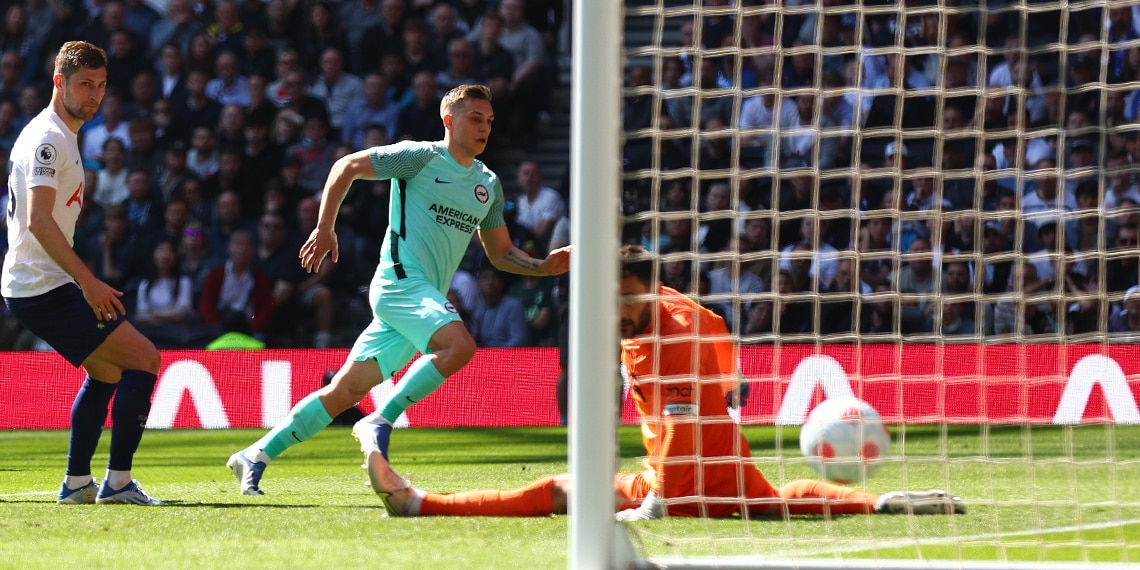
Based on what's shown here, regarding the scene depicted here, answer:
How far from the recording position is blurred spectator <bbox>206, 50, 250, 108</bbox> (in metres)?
13.0

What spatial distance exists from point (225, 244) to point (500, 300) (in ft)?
8.52

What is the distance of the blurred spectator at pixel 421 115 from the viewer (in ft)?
39.8

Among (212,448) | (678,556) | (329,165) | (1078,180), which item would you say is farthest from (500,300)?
(678,556)

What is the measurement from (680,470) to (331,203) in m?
1.80

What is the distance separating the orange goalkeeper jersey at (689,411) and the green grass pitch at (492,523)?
0.17m

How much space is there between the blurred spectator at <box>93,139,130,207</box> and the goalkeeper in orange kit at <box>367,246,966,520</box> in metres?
8.59

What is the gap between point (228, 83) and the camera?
13023 millimetres

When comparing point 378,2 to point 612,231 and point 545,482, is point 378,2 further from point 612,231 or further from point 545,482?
point 612,231

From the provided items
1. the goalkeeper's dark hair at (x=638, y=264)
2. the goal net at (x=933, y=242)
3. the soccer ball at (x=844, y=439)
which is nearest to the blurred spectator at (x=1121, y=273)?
the goal net at (x=933, y=242)

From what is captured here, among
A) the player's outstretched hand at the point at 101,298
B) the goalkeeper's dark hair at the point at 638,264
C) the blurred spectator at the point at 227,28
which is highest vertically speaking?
the blurred spectator at the point at 227,28

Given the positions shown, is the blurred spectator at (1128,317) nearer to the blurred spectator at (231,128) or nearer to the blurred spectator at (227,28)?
the blurred spectator at (231,128)

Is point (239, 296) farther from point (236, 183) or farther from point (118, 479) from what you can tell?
point (118, 479)

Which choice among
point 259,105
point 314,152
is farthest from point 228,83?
point 314,152

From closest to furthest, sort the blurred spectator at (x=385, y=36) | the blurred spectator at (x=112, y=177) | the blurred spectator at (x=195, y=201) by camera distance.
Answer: the blurred spectator at (x=195, y=201)
the blurred spectator at (x=112, y=177)
the blurred spectator at (x=385, y=36)
